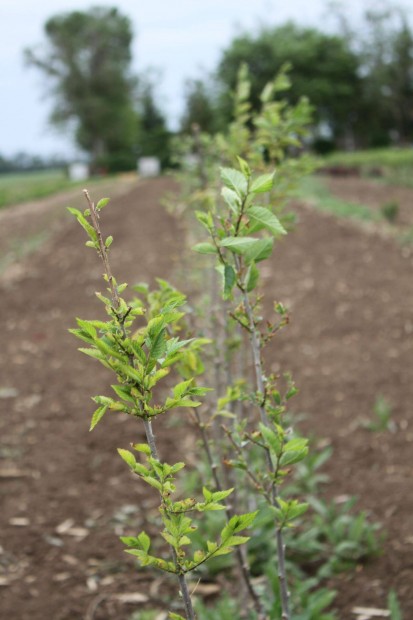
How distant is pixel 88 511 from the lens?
13.3 ft

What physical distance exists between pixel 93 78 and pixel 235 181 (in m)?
56.9

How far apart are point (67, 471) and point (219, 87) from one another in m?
51.3

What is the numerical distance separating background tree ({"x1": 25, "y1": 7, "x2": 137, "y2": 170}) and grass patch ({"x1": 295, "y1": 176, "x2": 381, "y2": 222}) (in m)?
34.5

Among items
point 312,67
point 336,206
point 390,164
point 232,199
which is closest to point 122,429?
point 232,199

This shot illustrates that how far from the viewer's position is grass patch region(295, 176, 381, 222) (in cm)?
1372

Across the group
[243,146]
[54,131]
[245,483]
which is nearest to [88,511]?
[245,483]

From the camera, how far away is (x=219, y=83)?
53.2 metres

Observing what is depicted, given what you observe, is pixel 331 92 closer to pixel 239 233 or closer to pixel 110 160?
pixel 110 160

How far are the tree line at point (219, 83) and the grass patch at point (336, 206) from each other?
90.8 feet

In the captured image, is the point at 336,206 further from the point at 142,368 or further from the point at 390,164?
the point at 142,368

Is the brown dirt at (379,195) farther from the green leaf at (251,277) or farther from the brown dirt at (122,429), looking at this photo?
the green leaf at (251,277)

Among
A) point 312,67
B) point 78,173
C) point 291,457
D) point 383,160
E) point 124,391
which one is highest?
point 312,67

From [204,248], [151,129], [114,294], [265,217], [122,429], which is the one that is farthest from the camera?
[151,129]

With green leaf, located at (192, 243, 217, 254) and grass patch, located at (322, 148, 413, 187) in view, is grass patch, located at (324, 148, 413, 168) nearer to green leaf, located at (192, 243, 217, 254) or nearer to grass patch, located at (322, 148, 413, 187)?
grass patch, located at (322, 148, 413, 187)
